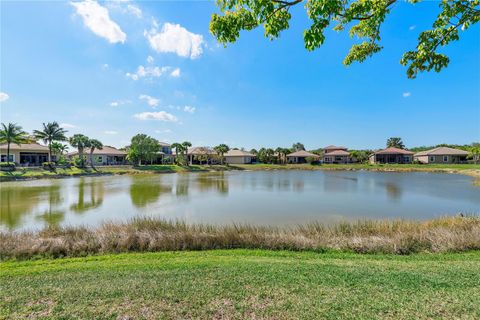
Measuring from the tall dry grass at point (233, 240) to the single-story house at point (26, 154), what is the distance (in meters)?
44.1

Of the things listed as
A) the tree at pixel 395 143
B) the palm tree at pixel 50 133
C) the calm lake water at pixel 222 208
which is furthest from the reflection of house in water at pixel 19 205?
the tree at pixel 395 143

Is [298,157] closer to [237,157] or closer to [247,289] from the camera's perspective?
[237,157]

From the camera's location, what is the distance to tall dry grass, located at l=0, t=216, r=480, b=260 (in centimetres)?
675

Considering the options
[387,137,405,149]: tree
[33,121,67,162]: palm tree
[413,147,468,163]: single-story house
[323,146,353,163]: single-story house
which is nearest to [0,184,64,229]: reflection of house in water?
[33,121,67,162]: palm tree

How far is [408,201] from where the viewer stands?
56.0 feet

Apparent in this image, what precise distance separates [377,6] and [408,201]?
17.0 m

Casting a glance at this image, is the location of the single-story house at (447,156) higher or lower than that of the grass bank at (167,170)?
higher

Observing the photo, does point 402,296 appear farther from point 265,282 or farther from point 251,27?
point 251,27

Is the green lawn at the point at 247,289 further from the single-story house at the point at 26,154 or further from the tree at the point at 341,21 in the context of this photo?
the single-story house at the point at 26,154

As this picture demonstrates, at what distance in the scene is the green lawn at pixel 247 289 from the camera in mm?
3289

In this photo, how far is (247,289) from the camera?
3.91 m

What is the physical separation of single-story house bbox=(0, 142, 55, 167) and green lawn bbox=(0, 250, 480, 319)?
48.1 metres

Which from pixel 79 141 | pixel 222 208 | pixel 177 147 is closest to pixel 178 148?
pixel 177 147

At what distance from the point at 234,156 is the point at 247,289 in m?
63.5
